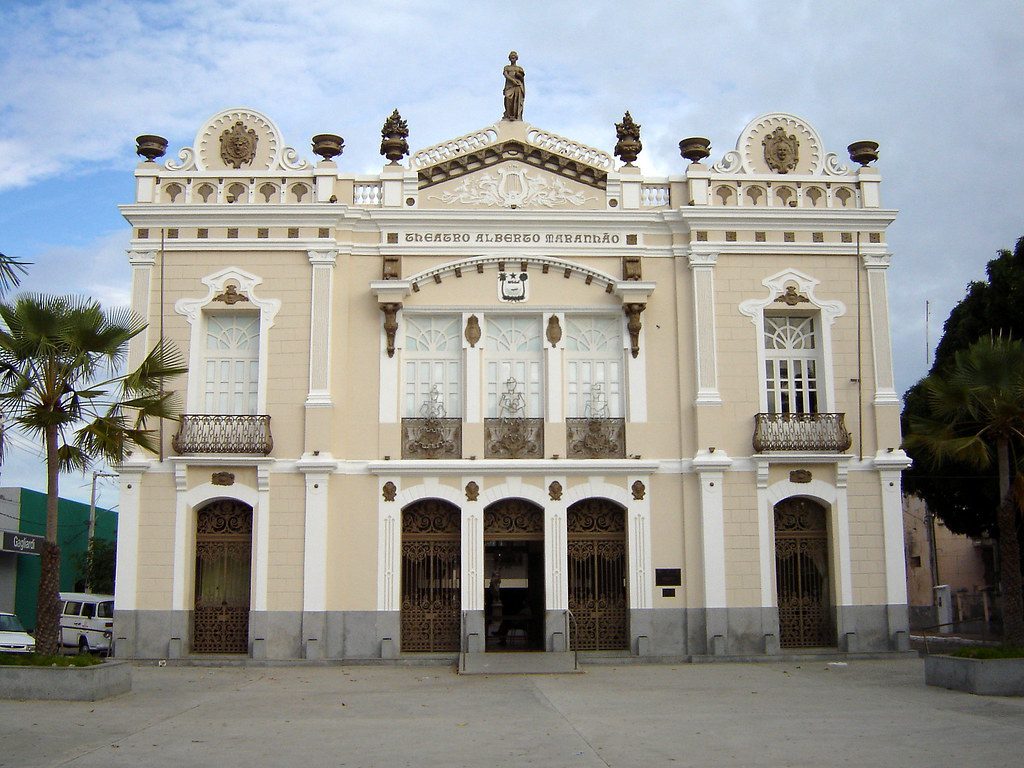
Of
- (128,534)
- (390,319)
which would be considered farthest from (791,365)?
(128,534)

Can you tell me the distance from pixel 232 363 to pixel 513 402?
5.90 meters

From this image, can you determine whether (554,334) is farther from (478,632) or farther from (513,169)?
(478,632)

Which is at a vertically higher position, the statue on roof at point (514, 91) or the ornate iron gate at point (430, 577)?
the statue on roof at point (514, 91)

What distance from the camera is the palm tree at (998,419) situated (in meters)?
17.5

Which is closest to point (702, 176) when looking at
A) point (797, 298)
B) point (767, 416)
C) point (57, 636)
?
point (797, 298)

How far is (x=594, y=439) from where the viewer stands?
22562 millimetres

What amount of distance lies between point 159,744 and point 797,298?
1590 centimetres

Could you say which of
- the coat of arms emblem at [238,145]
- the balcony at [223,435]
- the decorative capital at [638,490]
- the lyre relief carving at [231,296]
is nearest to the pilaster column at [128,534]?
the balcony at [223,435]

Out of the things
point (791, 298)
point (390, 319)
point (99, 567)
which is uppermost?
point (791, 298)

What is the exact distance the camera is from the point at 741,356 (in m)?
22.9

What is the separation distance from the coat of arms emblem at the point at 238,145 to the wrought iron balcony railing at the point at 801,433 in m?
12.0

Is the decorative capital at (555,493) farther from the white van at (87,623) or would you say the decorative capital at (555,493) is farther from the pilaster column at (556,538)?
the white van at (87,623)

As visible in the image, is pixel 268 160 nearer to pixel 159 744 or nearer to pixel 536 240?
pixel 536 240

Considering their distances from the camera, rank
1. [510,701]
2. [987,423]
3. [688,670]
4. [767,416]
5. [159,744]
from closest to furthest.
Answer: [159,744]
[510,701]
[987,423]
[688,670]
[767,416]
